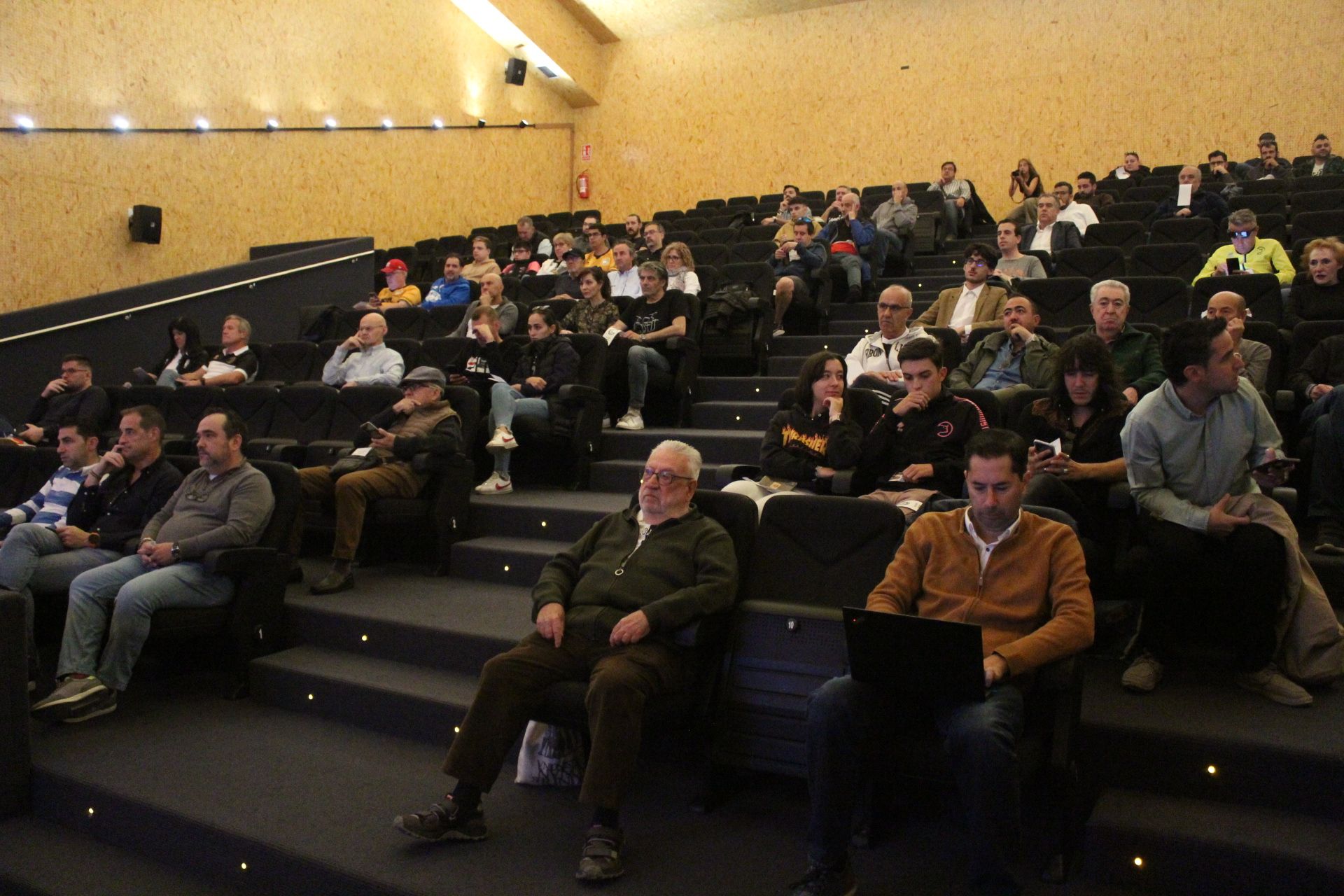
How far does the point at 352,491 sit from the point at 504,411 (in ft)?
2.98

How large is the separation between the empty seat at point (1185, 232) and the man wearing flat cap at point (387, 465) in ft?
16.0

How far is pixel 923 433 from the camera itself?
327 cm

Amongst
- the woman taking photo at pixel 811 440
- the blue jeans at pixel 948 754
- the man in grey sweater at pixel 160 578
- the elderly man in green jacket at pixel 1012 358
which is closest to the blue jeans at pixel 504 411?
the man in grey sweater at pixel 160 578

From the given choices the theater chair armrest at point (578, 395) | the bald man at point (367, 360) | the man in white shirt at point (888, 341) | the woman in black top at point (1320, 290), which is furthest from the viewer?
the bald man at point (367, 360)

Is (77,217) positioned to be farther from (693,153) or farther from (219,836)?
(693,153)

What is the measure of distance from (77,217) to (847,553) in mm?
6553

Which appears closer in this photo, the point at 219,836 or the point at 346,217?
the point at 219,836

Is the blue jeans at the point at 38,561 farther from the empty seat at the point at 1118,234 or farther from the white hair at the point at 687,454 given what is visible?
the empty seat at the point at 1118,234

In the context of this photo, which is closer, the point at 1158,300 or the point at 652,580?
the point at 652,580

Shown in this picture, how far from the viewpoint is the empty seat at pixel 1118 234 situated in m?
6.66

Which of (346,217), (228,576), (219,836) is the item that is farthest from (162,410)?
(346,217)

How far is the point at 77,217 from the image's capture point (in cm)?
701

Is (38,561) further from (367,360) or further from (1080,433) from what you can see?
(1080,433)

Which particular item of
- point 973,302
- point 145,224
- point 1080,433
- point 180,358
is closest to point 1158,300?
point 973,302
